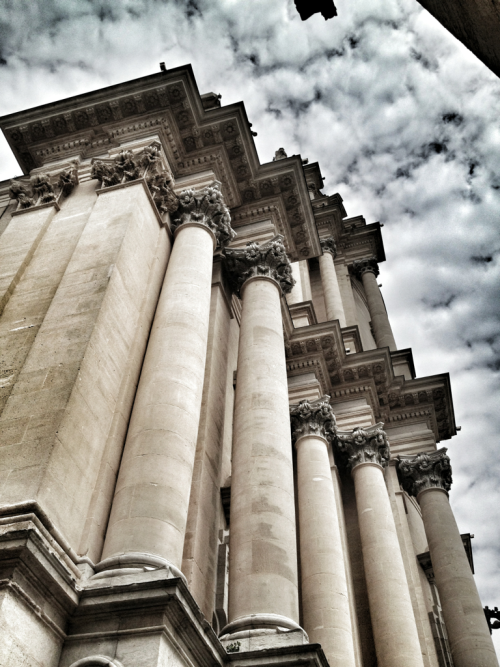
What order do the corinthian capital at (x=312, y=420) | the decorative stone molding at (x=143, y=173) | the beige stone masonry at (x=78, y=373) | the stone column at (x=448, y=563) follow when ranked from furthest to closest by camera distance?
the corinthian capital at (x=312, y=420) < the stone column at (x=448, y=563) < the decorative stone molding at (x=143, y=173) < the beige stone masonry at (x=78, y=373)

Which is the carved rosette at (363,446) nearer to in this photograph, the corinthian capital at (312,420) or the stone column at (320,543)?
the corinthian capital at (312,420)

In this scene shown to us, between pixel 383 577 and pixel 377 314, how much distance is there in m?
19.2

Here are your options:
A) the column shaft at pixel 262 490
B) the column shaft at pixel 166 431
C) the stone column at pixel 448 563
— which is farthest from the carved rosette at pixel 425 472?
the column shaft at pixel 166 431

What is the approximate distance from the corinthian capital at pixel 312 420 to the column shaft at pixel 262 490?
15.8 feet

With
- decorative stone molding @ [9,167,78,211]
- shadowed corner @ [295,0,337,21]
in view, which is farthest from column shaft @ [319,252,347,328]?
shadowed corner @ [295,0,337,21]

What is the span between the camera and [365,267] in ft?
123

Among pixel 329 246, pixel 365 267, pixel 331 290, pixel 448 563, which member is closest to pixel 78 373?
pixel 448 563

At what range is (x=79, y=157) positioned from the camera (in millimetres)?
17281

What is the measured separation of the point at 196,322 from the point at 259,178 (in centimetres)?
838

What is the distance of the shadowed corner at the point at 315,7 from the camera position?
6160 mm

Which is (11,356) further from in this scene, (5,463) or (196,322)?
(196,322)

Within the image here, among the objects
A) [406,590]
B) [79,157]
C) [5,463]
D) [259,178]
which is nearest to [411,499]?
[406,590]

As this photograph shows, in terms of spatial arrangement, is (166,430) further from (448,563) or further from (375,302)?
(375,302)

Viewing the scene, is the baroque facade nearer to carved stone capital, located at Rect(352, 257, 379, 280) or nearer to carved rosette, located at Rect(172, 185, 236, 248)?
carved rosette, located at Rect(172, 185, 236, 248)
